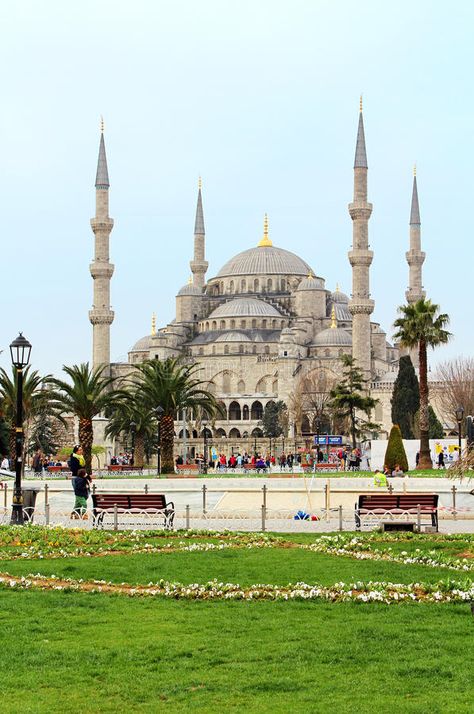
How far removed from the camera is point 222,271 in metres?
96.9

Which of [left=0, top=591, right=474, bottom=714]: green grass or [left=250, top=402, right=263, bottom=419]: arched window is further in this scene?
[left=250, top=402, right=263, bottom=419]: arched window

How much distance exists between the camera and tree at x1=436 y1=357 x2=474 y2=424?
63344mm

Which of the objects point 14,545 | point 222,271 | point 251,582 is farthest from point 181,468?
point 222,271

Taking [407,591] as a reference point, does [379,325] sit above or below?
above

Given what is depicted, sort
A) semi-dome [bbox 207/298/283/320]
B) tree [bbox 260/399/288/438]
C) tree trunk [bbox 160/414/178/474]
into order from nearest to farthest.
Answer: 1. tree trunk [bbox 160/414/178/474]
2. tree [bbox 260/399/288/438]
3. semi-dome [bbox 207/298/283/320]

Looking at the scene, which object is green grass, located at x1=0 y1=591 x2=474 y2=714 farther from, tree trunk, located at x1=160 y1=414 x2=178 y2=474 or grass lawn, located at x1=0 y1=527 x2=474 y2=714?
tree trunk, located at x1=160 y1=414 x2=178 y2=474

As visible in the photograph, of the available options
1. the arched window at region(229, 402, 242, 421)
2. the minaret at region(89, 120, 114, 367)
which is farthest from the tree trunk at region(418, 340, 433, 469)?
the arched window at region(229, 402, 242, 421)

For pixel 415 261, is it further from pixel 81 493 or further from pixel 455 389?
pixel 81 493

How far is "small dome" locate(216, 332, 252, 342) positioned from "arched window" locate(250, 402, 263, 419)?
5.57 metres

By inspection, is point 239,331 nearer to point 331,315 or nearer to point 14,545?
point 331,315

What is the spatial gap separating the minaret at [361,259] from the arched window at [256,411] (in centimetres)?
1544

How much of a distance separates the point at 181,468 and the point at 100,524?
2614cm

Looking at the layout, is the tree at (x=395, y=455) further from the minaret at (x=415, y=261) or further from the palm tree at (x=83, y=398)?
the minaret at (x=415, y=261)

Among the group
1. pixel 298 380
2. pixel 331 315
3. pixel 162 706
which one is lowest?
pixel 162 706
